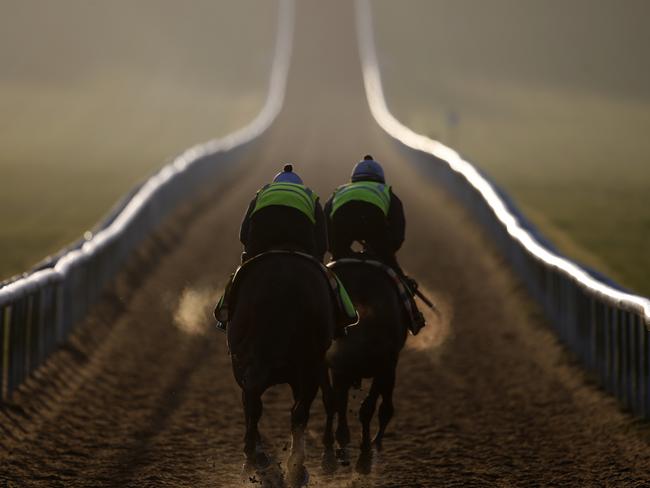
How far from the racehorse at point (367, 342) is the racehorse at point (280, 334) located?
62 centimetres

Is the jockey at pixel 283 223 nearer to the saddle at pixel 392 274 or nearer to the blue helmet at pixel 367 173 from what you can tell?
the saddle at pixel 392 274

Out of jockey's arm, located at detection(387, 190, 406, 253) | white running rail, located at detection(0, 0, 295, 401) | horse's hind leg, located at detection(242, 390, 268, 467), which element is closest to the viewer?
horse's hind leg, located at detection(242, 390, 268, 467)

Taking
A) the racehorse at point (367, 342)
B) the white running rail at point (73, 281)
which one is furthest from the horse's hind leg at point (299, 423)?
the white running rail at point (73, 281)

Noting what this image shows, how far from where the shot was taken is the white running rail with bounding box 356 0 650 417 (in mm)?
11180

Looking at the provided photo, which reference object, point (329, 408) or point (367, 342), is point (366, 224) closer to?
A: point (367, 342)

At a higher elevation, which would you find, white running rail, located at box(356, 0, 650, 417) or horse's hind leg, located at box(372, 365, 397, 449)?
white running rail, located at box(356, 0, 650, 417)

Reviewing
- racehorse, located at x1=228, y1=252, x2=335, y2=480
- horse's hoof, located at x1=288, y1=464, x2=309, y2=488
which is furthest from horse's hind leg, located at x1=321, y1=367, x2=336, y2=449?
horse's hoof, located at x1=288, y1=464, x2=309, y2=488

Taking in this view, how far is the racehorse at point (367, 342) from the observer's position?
9.50 meters

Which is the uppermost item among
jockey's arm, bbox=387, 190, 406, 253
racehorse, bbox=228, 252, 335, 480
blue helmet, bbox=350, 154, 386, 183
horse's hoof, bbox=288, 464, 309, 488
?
→ blue helmet, bbox=350, 154, 386, 183

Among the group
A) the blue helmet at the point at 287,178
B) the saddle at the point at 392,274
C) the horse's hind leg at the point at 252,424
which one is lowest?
the horse's hind leg at the point at 252,424

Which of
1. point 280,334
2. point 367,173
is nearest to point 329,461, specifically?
point 280,334

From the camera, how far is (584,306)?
44.8 ft

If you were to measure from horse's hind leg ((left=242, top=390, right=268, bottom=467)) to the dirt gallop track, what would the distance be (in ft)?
2.29

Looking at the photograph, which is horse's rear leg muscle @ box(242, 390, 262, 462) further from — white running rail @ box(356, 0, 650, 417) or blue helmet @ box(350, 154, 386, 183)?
white running rail @ box(356, 0, 650, 417)
